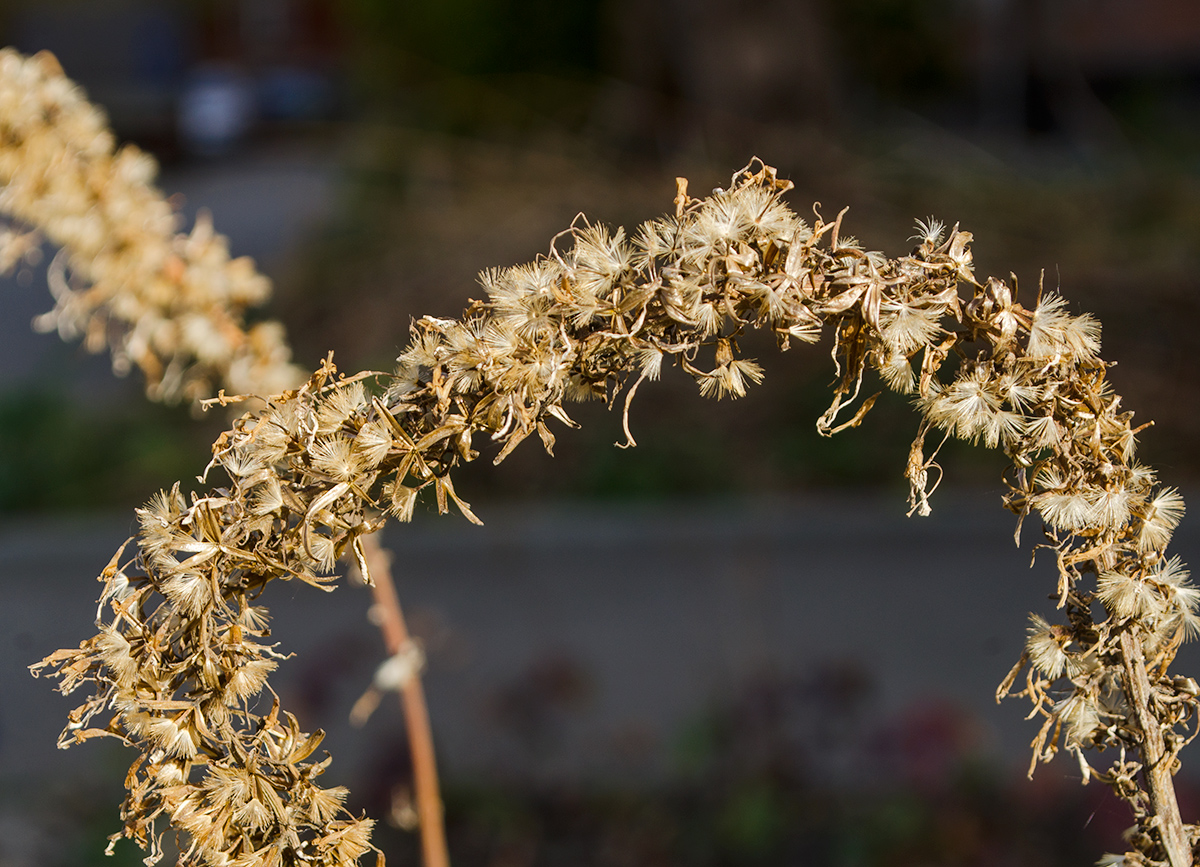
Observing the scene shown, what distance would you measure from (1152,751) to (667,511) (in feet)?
11.3

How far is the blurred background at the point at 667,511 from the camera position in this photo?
280 centimetres

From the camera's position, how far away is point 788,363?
5090mm

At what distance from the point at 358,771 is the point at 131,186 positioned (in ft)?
7.89

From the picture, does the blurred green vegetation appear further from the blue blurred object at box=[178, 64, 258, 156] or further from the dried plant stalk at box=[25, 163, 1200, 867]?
the blue blurred object at box=[178, 64, 258, 156]

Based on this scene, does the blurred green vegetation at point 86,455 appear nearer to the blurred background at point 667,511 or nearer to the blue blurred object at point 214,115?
the blurred background at point 667,511

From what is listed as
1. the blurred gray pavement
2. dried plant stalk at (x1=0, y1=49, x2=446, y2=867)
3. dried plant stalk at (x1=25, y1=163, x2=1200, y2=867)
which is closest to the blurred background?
the blurred gray pavement

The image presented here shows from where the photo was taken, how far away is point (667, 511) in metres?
4.04

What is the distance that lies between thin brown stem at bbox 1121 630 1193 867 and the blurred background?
0.07 metres

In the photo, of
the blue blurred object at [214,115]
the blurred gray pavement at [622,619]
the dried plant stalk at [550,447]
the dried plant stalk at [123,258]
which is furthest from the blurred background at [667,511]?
the blue blurred object at [214,115]

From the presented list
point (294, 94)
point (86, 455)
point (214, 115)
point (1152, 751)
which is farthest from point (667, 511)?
point (294, 94)

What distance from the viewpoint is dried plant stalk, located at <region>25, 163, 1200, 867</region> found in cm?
57

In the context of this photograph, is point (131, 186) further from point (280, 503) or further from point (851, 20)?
point (851, 20)

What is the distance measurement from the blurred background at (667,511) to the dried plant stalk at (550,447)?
0.70ft

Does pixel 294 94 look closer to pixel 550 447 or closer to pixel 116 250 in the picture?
pixel 116 250
